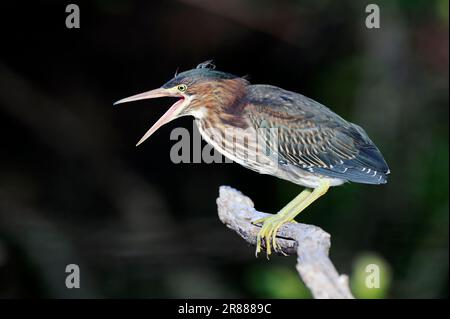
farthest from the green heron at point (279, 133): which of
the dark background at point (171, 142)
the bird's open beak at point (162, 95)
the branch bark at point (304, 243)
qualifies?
the dark background at point (171, 142)

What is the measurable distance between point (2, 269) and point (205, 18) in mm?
2468

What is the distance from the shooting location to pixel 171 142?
7.11m

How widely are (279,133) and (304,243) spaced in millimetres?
706

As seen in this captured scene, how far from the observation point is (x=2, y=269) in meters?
6.38

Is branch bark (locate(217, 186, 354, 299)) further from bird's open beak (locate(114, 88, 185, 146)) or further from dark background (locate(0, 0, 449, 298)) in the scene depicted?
dark background (locate(0, 0, 449, 298))

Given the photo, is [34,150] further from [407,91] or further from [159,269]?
[407,91]

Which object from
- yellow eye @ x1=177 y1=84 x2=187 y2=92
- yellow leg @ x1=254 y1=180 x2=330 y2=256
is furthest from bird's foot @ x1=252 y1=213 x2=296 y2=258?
yellow eye @ x1=177 y1=84 x2=187 y2=92

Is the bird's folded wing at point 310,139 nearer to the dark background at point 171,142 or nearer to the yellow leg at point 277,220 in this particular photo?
the yellow leg at point 277,220

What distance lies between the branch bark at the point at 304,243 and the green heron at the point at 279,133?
106 mm

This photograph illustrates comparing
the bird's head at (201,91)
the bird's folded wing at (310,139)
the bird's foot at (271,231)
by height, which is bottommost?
the bird's foot at (271,231)

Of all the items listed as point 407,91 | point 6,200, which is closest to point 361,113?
point 407,91

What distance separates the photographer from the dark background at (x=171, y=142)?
6.33 meters

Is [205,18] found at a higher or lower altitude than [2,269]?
higher

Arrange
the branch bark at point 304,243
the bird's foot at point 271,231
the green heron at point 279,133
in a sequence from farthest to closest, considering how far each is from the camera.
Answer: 1. the green heron at point 279,133
2. the bird's foot at point 271,231
3. the branch bark at point 304,243
